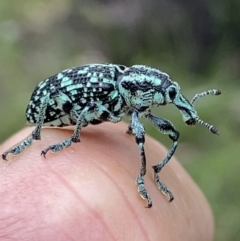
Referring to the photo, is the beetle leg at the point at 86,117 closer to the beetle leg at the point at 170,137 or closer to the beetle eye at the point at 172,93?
the beetle leg at the point at 170,137

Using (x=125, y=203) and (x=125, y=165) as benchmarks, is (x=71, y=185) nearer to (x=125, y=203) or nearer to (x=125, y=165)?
(x=125, y=203)

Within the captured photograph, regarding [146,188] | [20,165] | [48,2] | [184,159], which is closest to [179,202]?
[146,188]

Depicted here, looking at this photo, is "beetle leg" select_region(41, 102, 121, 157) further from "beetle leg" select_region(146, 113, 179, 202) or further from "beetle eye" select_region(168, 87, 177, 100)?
"beetle eye" select_region(168, 87, 177, 100)

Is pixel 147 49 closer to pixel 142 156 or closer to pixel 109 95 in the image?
pixel 109 95

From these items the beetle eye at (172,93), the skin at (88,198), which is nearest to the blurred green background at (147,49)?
the beetle eye at (172,93)

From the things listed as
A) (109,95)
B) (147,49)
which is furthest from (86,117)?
(147,49)

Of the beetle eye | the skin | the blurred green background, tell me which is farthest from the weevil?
the blurred green background
